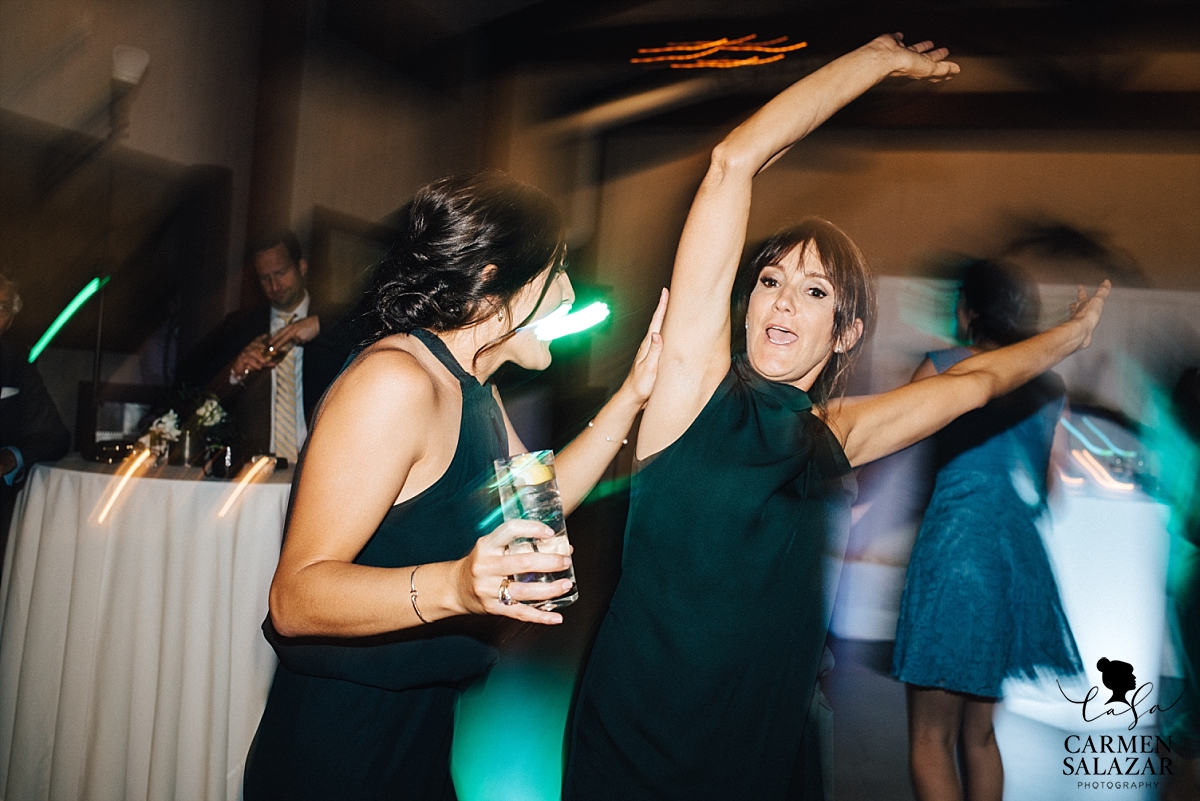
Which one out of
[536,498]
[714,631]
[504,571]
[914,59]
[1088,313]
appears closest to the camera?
[504,571]

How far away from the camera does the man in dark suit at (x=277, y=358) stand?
10.6 ft

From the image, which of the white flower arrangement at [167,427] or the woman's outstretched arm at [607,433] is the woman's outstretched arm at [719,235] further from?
the white flower arrangement at [167,427]

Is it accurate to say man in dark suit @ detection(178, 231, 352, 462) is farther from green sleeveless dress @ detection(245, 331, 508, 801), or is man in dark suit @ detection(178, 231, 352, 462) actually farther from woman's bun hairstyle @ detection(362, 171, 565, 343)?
green sleeveless dress @ detection(245, 331, 508, 801)

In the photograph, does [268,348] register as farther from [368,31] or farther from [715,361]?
[368,31]

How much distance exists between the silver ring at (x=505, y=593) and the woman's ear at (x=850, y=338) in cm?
94

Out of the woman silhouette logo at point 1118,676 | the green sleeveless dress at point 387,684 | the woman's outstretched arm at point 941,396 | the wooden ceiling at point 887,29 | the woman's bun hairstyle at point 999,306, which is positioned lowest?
the woman silhouette logo at point 1118,676

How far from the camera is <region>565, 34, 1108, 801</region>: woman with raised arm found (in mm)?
1209

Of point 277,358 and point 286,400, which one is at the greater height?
point 277,358

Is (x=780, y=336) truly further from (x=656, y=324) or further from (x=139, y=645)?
(x=139, y=645)

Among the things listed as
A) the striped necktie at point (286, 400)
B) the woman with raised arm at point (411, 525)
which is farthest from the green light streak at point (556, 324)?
the striped necktie at point (286, 400)

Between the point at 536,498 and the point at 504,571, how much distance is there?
0.13 meters

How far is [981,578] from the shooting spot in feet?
7.98

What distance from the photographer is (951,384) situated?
1679 millimetres

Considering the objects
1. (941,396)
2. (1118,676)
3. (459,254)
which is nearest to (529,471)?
(459,254)
